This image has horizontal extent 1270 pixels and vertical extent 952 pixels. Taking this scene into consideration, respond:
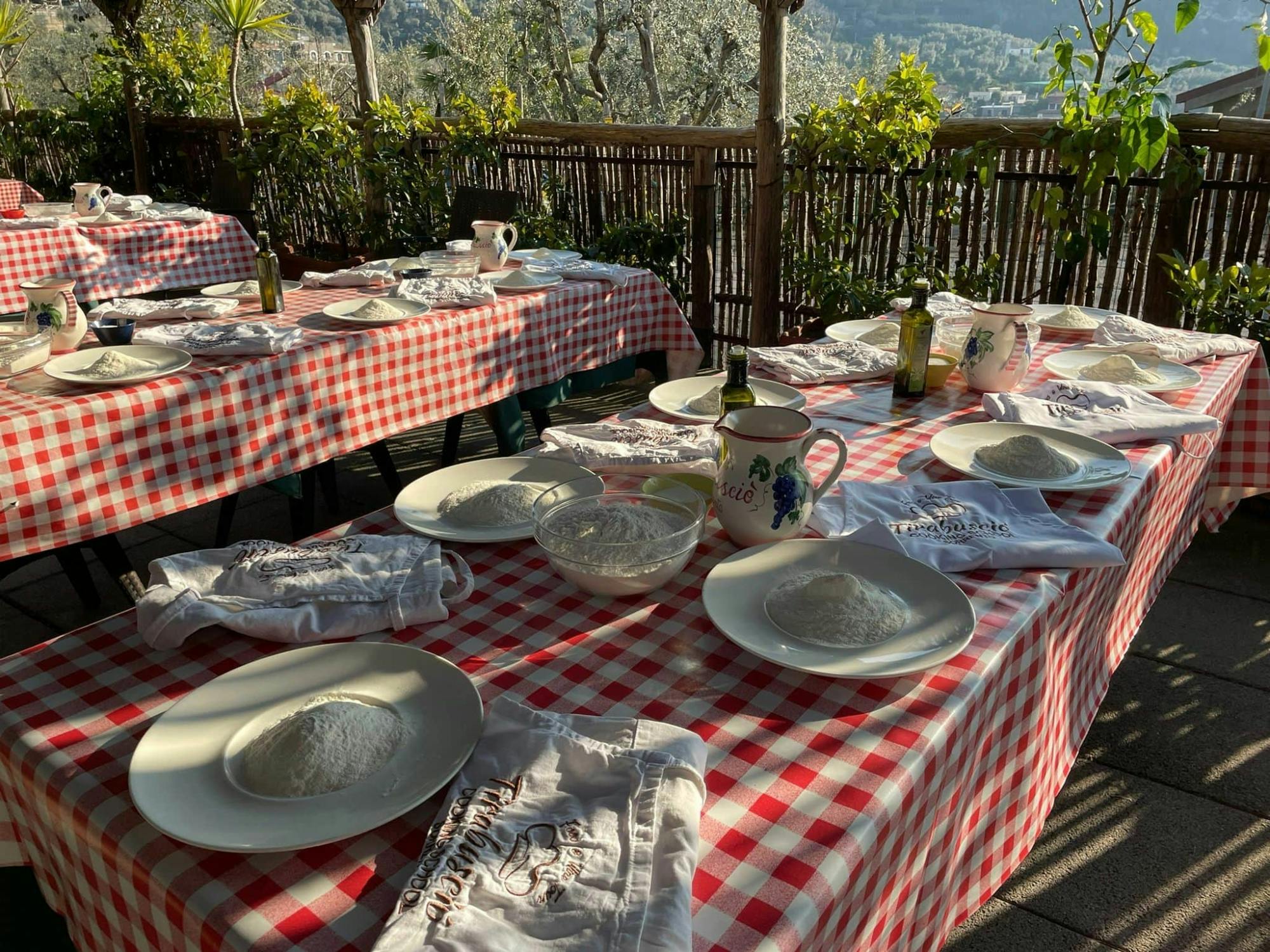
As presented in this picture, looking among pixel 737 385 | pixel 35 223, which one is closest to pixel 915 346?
pixel 737 385

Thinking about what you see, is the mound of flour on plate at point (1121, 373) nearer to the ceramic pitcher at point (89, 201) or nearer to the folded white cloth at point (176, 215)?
the folded white cloth at point (176, 215)

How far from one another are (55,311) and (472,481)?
1335mm

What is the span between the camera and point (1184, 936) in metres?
1.50

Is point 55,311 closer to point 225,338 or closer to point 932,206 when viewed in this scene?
point 225,338

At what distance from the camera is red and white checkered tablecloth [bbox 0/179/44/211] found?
496 cm

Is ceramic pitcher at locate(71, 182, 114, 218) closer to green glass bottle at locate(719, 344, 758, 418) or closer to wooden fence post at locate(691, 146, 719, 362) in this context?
wooden fence post at locate(691, 146, 719, 362)

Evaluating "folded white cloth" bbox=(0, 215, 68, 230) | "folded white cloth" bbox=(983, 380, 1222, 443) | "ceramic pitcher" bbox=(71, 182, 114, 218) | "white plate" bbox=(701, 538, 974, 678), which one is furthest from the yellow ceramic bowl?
"ceramic pitcher" bbox=(71, 182, 114, 218)

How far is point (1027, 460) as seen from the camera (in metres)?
1.36

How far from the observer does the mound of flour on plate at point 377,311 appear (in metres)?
2.37

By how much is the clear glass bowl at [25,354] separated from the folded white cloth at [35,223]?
2.00 m

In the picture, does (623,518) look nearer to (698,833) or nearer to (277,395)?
(698,833)

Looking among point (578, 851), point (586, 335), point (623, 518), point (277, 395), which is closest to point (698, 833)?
point (578, 851)

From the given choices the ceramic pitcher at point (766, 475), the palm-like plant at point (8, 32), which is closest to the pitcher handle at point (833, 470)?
the ceramic pitcher at point (766, 475)

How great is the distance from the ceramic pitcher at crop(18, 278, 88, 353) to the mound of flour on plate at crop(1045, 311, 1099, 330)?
2301mm
